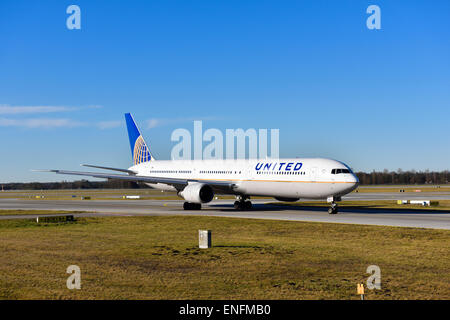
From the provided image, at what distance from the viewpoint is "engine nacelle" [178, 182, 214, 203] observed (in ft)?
136

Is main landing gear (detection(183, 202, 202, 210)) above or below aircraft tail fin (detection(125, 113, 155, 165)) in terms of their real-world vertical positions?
below

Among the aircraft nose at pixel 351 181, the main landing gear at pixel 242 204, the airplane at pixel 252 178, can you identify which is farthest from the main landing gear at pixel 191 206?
the aircraft nose at pixel 351 181

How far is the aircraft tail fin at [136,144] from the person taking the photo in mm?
56406

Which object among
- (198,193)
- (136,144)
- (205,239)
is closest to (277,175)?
(198,193)

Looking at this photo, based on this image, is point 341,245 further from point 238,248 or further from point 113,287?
point 113,287

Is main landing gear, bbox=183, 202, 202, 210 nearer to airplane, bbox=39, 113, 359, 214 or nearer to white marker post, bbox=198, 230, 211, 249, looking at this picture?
airplane, bbox=39, 113, 359, 214

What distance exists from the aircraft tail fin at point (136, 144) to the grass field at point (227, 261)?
2812 centimetres

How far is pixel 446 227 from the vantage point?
1061 inches

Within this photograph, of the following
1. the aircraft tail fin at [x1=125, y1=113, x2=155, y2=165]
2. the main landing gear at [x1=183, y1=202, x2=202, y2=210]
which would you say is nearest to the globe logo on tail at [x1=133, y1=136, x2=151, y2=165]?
the aircraft tail fin at [x1=125, y1=113, x2=155, y2=165]

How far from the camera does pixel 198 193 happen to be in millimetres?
41406

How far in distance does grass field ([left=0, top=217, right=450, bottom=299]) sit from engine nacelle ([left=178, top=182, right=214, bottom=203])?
505 inches

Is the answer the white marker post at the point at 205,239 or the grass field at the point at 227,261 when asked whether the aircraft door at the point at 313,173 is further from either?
the white marker post at the point at 205,239
